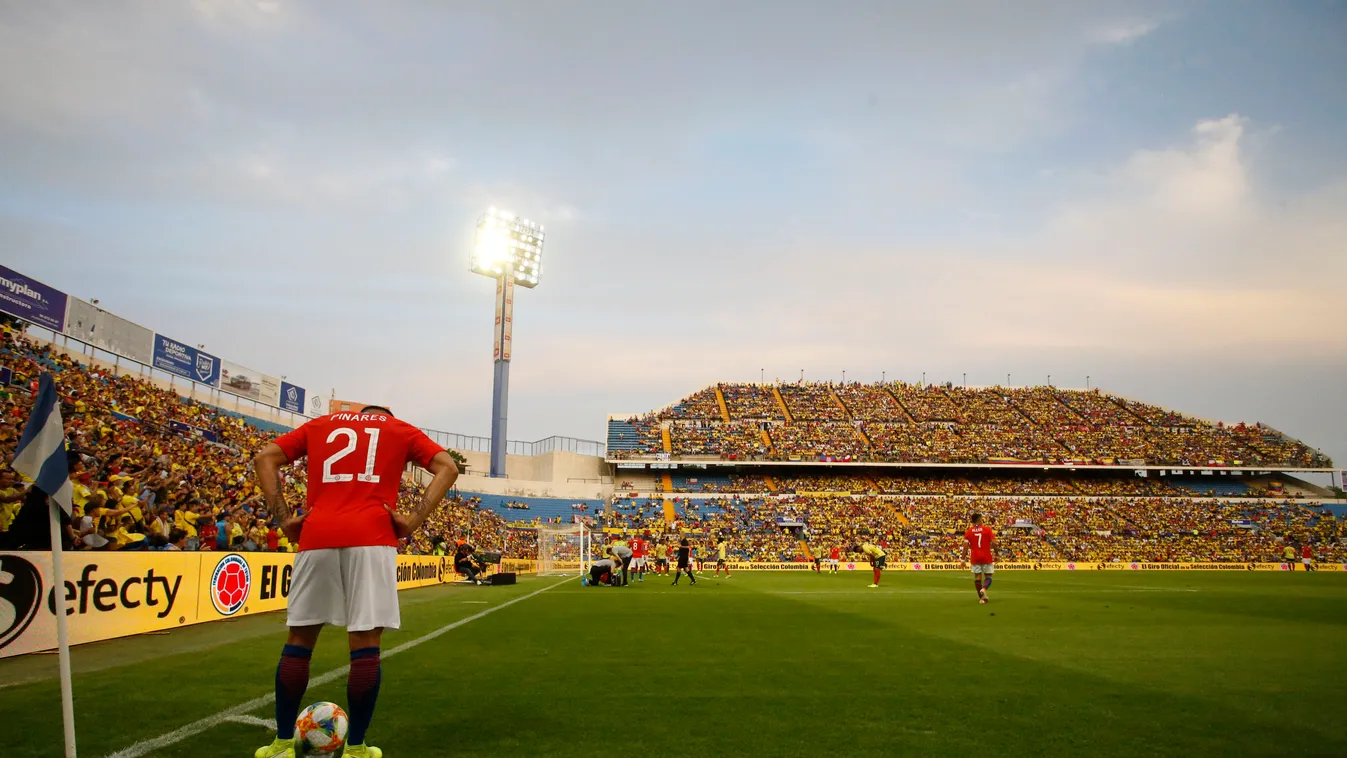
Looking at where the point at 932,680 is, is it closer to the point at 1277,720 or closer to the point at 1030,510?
the point at 1277,720

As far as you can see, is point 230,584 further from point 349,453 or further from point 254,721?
point 349,453

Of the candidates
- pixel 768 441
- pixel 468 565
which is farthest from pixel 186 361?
pixel 768 441

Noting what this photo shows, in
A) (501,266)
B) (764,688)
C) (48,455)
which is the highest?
(501,266)

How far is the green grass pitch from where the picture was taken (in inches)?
183

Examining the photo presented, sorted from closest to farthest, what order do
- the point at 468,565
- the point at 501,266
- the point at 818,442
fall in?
the point at 468,565 < the point at 501,266 < the point at 818,442

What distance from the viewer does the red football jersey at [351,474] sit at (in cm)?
432

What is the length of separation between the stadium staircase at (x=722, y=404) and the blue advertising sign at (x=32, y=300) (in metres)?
47.4

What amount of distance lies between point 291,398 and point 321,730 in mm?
43384

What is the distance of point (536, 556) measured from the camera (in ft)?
152

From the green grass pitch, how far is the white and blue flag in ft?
4.67

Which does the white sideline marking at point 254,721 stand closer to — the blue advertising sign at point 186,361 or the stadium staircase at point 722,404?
the blue advertising sign at point 186,361

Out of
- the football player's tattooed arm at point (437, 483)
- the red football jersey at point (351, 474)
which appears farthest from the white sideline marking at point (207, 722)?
the football player's tattooed arm at point (437, 483)

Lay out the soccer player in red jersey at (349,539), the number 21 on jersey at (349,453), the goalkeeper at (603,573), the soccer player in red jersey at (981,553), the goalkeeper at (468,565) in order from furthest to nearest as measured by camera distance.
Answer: the goalkeeper at (468,565)
the goalkeeper at (603,573)
the soccer player in red jersey at (981,553)
the number 21 on jersey at (349,453)
the soccer player in red jersey at (349,539)

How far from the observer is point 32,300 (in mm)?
25984
